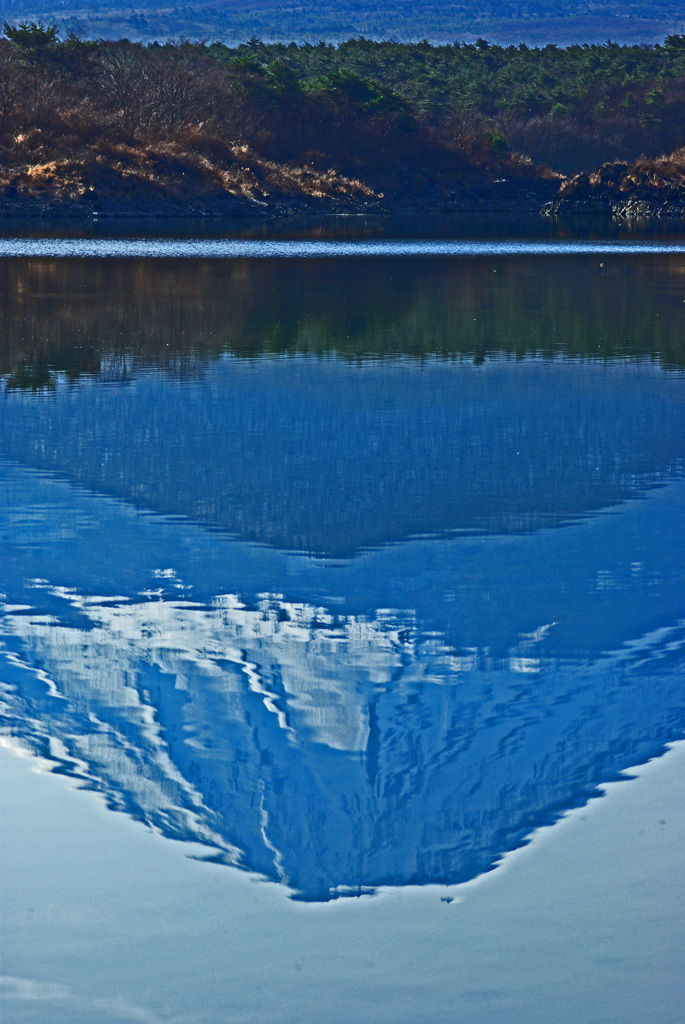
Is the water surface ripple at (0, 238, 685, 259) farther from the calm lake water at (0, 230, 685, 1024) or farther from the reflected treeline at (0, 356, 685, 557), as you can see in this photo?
the calm lake water at (0, 230, 685, 1024)

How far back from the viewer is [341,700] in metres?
5.83

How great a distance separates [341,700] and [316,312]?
16.3 meters

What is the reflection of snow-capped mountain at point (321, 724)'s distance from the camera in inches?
185

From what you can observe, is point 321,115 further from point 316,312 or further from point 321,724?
point 321,724

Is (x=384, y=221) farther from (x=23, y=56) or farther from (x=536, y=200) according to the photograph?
(x=23, y=56)

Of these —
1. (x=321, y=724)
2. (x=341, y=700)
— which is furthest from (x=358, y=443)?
(x=321, y=724)

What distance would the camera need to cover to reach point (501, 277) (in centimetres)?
2866

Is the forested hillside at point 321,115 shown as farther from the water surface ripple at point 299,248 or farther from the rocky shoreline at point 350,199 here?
the water surface ripple at point 299,248

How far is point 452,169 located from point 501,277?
5480cm

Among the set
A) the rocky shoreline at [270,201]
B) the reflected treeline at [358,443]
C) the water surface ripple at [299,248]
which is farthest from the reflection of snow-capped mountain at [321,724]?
the rocky shoreline at [270,201]

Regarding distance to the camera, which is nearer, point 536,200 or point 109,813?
point 109,813

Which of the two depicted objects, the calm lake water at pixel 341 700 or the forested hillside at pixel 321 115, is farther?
the forested hillside at pixel 321 115

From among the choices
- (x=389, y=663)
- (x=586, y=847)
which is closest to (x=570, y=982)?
(x=586, y=847)

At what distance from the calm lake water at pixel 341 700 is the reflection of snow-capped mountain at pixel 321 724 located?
0.02 metres
